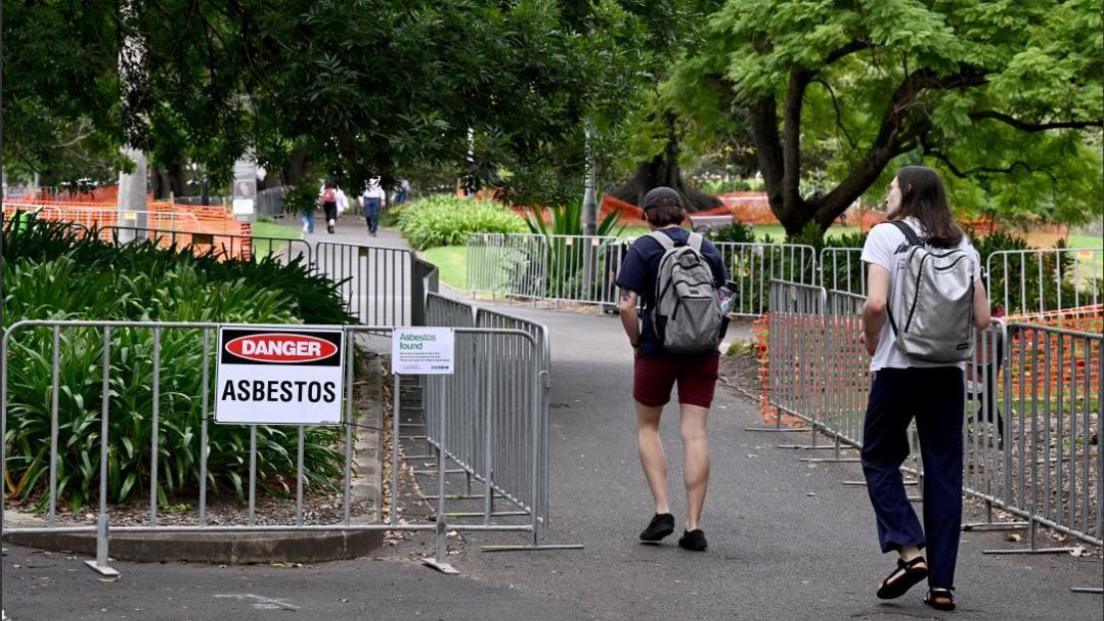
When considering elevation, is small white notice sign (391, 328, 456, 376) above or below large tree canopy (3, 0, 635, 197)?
below

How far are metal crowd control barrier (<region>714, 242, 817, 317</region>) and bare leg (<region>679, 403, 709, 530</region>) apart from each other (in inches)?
585

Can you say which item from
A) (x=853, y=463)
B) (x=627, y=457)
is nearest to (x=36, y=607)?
(x=627, y=457)

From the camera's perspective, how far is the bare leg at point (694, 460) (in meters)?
8.59

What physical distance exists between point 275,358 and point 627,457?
426 cm

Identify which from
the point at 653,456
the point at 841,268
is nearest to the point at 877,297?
the point at 653,456

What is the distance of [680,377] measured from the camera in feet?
28.4

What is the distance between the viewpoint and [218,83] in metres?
15.8

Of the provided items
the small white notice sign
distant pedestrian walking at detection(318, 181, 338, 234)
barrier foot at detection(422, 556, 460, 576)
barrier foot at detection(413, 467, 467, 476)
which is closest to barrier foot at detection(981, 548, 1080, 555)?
barrier foot at detection(422, 556, 460, 576)

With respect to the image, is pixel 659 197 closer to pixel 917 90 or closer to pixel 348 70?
pixel 348 70

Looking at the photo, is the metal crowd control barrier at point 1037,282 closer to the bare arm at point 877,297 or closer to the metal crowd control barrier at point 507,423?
the metal crowd control barrier at point 507,423

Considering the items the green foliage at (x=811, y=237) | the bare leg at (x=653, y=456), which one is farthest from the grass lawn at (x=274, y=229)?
the bare leg at (x=653, y=456)

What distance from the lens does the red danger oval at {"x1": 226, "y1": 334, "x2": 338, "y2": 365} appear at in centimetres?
800

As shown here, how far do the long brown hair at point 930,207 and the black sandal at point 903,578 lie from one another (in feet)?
4.45

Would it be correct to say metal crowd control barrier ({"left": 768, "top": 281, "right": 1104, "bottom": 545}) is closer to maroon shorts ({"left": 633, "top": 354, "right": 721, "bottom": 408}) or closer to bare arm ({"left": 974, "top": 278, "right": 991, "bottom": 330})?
bare arm ({"left": 974, "top": 278, "right": 991, "bottom": 330})
